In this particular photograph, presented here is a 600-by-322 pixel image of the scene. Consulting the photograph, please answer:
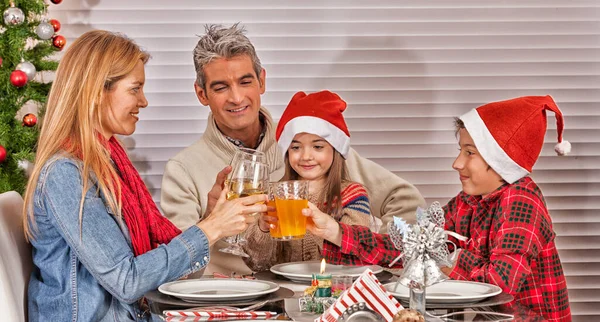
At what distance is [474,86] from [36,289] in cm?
249

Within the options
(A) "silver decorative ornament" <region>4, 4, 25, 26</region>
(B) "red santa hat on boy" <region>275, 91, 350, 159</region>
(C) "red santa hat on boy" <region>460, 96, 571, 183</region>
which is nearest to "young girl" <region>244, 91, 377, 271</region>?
(B) "red santa hat on boy" <region>275, 91, 350, 159</region>

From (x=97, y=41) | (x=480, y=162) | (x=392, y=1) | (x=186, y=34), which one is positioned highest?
(x=392, y=1)

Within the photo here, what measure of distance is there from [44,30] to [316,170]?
53.7 inches

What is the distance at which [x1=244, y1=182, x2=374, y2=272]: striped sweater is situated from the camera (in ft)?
8.84

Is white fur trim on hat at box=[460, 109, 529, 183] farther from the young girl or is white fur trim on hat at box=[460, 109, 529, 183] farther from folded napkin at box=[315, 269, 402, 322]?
folded napkin at box=[315, 269, 402, 322]

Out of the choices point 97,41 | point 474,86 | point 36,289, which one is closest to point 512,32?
point 474,86

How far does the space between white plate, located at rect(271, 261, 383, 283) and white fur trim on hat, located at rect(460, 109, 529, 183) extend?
0.48 meters

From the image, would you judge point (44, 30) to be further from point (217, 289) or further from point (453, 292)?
point (453, 292)

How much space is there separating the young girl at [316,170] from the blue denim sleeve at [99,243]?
76 centimetres

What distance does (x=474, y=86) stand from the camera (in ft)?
12.7

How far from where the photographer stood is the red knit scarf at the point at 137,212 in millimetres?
2074

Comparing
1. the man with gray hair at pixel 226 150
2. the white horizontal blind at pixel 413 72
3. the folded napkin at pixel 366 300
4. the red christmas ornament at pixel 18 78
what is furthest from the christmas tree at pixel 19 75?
the folded napkin at pixel 366 300

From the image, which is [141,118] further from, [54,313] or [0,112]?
[54,313]

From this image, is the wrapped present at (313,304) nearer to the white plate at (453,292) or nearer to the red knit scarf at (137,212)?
the white plate at (453,292)
